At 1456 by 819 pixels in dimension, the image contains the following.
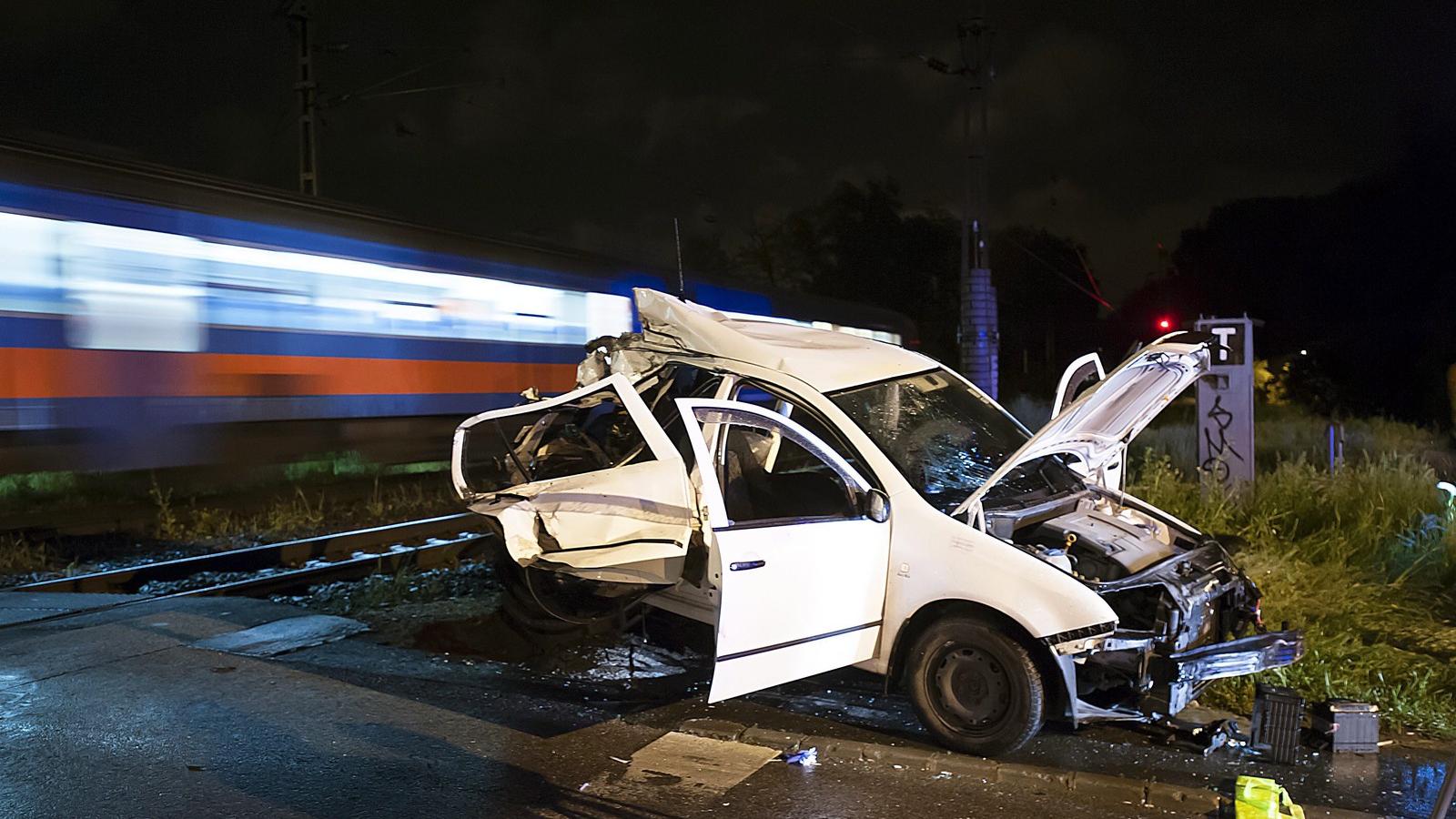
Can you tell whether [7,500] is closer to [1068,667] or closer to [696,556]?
[696,556]

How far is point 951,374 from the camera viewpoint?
6.62 metres

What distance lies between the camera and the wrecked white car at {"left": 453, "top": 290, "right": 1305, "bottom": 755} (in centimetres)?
498

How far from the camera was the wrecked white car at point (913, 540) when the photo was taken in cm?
498

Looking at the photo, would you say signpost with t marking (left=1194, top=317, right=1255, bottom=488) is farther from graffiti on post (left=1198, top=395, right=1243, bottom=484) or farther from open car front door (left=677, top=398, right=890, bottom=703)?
open car front door (left=677, top=398, right=890, bottom=703)

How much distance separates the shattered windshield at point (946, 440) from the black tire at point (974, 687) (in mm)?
622

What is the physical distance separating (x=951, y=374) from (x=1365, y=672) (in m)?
2.68

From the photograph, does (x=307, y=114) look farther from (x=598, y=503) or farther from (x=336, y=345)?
(x=598, y=503)

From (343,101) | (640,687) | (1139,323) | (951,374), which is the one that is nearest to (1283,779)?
(951,374)

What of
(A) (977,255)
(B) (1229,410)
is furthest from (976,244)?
(B) (1229,410)

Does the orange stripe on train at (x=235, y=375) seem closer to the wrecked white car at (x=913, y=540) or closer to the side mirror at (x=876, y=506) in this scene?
the wrecked white car at (x=913, y=540)

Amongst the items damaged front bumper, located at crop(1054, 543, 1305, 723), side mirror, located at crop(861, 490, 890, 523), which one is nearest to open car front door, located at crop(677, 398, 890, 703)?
side mirror, located at crop(861, 490, 890, 523)

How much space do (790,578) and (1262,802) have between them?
206cm

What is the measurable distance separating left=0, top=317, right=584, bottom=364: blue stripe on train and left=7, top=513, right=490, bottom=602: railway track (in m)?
2.45

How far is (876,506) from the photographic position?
17.4 ft
